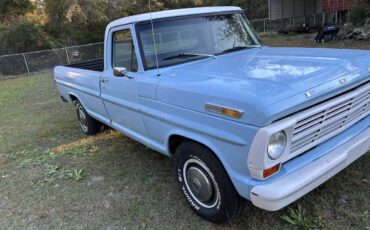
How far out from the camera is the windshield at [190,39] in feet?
12.7

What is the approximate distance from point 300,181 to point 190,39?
2162mm

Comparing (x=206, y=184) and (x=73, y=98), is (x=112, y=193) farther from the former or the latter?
(x=73, y=98)

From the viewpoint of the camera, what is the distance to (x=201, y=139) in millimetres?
3008

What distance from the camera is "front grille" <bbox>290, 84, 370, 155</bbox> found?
8.80 ft

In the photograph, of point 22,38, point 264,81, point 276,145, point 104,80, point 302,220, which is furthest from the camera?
point 22,38

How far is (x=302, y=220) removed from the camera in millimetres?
3143

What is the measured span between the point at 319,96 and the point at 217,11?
2.15m

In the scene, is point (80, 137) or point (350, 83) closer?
point (350, 83)

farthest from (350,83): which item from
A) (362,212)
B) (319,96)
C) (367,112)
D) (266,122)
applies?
(362,212)

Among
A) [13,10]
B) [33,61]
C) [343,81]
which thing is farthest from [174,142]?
[13,10]

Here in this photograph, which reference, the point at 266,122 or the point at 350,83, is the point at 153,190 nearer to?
the point at 266,122

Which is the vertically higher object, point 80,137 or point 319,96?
point 319,96

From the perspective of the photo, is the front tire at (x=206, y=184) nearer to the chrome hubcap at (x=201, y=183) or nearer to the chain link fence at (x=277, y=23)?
the chrome hubcap at (x=201, y=183)

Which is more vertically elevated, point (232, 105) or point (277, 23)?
point (232, 105)
